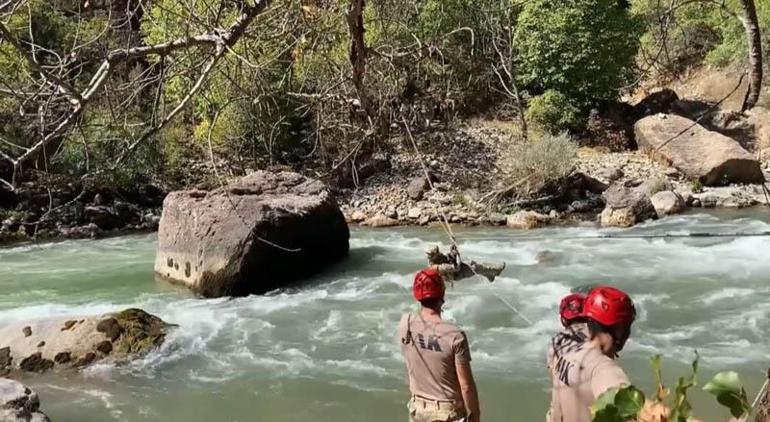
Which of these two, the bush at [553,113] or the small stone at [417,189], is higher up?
the bush at [553,113]

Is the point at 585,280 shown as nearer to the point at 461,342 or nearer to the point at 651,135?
the point at 461,342

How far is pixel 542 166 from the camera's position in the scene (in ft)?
53.2

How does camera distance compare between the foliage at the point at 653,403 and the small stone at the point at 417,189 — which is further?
the small stone at the point at 417,189

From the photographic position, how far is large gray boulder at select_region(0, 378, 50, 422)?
Answer: 5.50m

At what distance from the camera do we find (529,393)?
6.70 meters

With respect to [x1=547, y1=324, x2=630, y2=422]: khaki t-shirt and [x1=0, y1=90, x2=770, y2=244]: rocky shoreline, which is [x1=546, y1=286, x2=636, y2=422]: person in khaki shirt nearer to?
[x1=547, y1=324, x2=630, y2=422]: khaki t-shirt

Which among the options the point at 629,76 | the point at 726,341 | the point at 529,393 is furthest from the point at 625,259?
the point at 629,76

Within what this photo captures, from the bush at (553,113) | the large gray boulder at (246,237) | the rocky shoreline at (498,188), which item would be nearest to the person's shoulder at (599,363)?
the large gray boulder at (246,237)

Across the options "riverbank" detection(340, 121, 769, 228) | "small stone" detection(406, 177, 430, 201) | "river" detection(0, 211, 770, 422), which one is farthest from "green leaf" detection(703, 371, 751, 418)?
"small stone" detection(406, 177, 430, 201)

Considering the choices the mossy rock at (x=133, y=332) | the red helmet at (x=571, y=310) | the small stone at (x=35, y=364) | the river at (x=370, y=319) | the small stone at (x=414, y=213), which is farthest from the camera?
the small stone at (x=414, y=213)

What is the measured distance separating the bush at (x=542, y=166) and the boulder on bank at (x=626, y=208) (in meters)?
1.40

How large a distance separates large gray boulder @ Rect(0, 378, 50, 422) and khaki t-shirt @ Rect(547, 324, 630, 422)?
398cm

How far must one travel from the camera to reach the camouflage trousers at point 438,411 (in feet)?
13.3

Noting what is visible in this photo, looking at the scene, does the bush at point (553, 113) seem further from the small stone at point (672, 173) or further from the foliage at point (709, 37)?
the small stone at point (672, 173)
